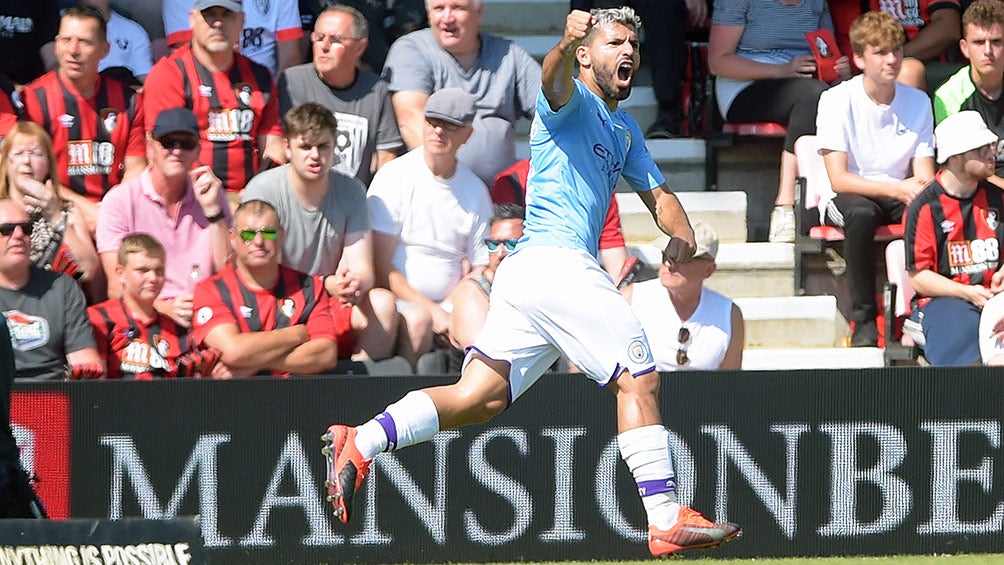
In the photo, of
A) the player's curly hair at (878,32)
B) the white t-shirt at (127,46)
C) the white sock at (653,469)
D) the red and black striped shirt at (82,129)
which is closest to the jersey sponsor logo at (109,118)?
the red and black striped shirt at (82,129)

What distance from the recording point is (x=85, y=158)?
26.6ft

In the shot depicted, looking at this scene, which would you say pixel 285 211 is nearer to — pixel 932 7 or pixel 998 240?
pixel 998 240

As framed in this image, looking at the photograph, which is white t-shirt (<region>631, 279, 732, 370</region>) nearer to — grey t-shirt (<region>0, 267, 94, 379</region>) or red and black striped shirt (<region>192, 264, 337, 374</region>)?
red and black striped shirt (<region>192, 264, 337, 374</region>)

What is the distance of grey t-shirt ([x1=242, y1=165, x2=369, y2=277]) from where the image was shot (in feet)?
25.6

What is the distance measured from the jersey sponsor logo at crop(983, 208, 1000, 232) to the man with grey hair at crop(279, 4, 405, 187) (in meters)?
3.17

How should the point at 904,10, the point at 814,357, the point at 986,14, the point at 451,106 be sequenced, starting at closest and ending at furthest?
the point at 451,106 < the point at 814,357 < the point at 986,14 < the point at 904,10

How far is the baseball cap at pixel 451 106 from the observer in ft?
26.4

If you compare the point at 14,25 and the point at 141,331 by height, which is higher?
the point at 14,25

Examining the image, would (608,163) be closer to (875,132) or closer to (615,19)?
(615,19)

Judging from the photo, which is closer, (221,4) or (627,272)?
(627,272)

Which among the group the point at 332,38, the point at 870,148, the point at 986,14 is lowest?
the point at 870,148

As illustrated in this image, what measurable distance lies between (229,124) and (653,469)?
3.72 m

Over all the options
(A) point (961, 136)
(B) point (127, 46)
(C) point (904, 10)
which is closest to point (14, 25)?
(B) point (127, 46)

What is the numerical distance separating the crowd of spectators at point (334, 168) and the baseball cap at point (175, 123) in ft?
0.04
